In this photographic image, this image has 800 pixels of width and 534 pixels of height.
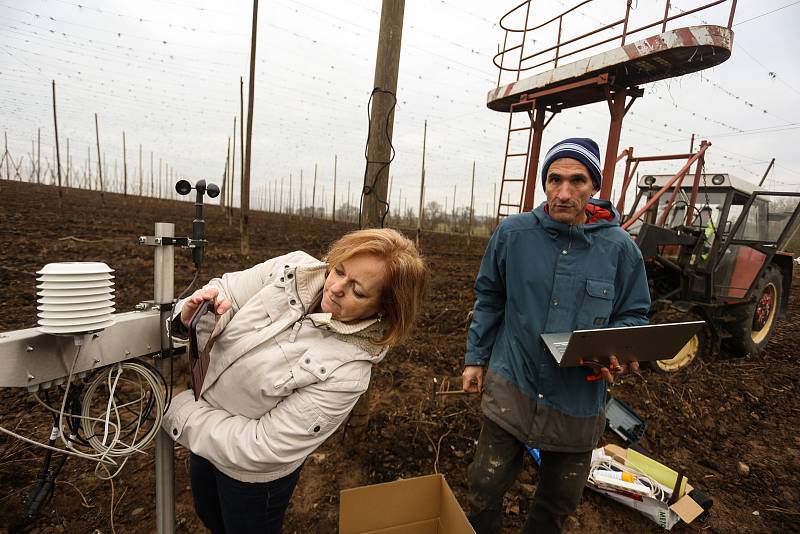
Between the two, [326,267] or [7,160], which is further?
[7,160]

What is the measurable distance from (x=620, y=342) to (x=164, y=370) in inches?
66.2

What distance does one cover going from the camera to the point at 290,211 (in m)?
53.3

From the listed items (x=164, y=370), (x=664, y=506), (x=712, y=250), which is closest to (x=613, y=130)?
(x=712, y=250)

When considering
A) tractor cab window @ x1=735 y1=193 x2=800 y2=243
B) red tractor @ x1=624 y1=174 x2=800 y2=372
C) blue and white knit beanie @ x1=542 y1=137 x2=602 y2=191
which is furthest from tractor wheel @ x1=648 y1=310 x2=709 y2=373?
blue and white knit beanie @ x1=542 y1=137 x2=602 y2=191

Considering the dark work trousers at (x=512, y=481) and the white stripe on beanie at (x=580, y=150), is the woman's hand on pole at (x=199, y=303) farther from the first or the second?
the white stripe on beanie at (x=580, y=150)

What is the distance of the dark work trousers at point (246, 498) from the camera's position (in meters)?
1.29

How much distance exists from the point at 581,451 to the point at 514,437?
274 mm

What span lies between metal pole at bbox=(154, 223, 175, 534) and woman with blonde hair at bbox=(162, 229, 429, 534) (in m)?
0.07

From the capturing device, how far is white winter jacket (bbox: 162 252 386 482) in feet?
3.95

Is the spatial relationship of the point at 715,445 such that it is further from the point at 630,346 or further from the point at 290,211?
the point at 290,211

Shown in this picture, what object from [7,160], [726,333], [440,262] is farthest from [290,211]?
[726,333]

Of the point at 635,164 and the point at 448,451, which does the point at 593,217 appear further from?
the point at 635,164

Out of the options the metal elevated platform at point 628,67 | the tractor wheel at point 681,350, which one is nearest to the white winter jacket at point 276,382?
the metal elevated platform at point 628,67

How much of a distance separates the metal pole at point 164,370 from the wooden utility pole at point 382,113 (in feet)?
4.17
